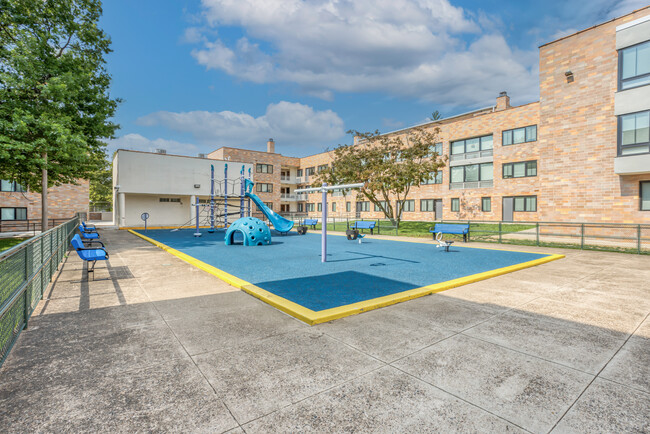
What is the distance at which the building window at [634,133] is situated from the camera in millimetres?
17125

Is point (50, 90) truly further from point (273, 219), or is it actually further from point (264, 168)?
point (264, 168)

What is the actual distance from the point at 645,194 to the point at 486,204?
16.6 m

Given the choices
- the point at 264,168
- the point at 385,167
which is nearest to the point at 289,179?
the point at 264,168

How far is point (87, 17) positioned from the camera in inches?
775

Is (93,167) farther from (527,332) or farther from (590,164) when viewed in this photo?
Result: (590,164)

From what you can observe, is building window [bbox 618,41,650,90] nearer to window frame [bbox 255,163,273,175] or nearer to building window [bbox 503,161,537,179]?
building window [bbox 503,161,537,179]

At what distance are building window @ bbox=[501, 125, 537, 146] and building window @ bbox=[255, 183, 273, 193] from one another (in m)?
32.2

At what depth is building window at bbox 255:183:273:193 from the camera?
4873 cm

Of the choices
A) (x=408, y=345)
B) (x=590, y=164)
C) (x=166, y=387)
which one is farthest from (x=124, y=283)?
(x=590, y=164)

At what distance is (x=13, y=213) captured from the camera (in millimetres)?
29062

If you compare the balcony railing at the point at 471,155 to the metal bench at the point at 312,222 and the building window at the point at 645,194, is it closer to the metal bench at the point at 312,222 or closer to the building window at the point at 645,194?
the building window at the point at 645,194

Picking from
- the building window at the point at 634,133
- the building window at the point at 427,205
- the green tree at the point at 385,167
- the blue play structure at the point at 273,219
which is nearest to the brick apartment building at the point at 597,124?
the building window at the point at 634,133

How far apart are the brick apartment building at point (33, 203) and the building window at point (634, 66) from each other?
37177 mm

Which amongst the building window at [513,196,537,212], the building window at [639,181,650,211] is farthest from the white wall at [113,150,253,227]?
the building window at [639,181,650,211]
